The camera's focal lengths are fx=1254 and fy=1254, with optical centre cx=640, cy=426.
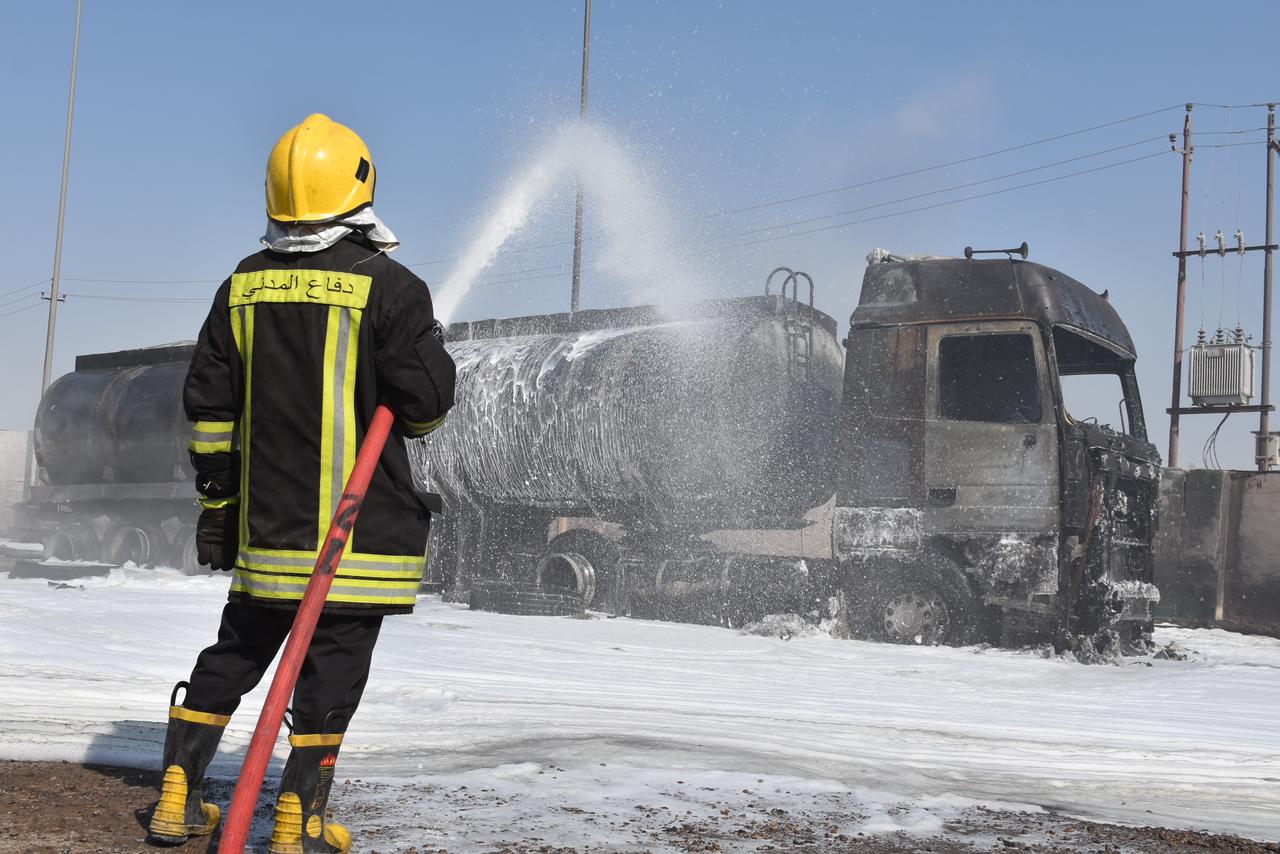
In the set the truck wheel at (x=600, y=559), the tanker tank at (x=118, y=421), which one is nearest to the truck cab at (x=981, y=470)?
the truck wheel at (x=600, y=559)

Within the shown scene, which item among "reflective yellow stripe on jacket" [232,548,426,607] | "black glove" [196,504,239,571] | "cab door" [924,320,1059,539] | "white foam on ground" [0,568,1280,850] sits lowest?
"white foam on ground" [0,568,1280,850]

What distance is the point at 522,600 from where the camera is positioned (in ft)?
40.4

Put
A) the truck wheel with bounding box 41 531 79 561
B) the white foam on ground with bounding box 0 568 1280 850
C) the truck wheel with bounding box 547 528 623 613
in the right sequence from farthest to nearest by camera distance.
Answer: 1. the truck wheel with bounding box 41 531 79 561
2. the truck wheel with bounding box 547 528 623 613
3. the white foam on ground with bounding box 0 568 1280 850

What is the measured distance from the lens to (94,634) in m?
7.73

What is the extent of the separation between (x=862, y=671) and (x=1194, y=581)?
6.95 meters

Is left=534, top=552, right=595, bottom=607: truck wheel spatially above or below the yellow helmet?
below

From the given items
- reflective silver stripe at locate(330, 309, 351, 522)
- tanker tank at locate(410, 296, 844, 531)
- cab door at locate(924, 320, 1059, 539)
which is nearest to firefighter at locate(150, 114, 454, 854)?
reflective silver stripe at locate(330, 309, 351, 522)

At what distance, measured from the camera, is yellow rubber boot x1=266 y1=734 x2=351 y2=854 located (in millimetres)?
2971

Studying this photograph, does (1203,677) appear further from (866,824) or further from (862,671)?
(866,824)

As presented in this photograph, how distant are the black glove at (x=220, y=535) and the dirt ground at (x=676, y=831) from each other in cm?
71

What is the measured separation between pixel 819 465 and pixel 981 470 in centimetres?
142

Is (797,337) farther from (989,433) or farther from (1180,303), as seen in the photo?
(1180,303)

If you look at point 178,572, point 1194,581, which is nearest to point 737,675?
point 1194,581

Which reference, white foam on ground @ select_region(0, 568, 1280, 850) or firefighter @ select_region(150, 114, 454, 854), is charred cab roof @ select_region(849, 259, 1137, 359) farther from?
firefighter @ select_region(150, 114, 454, 854)
